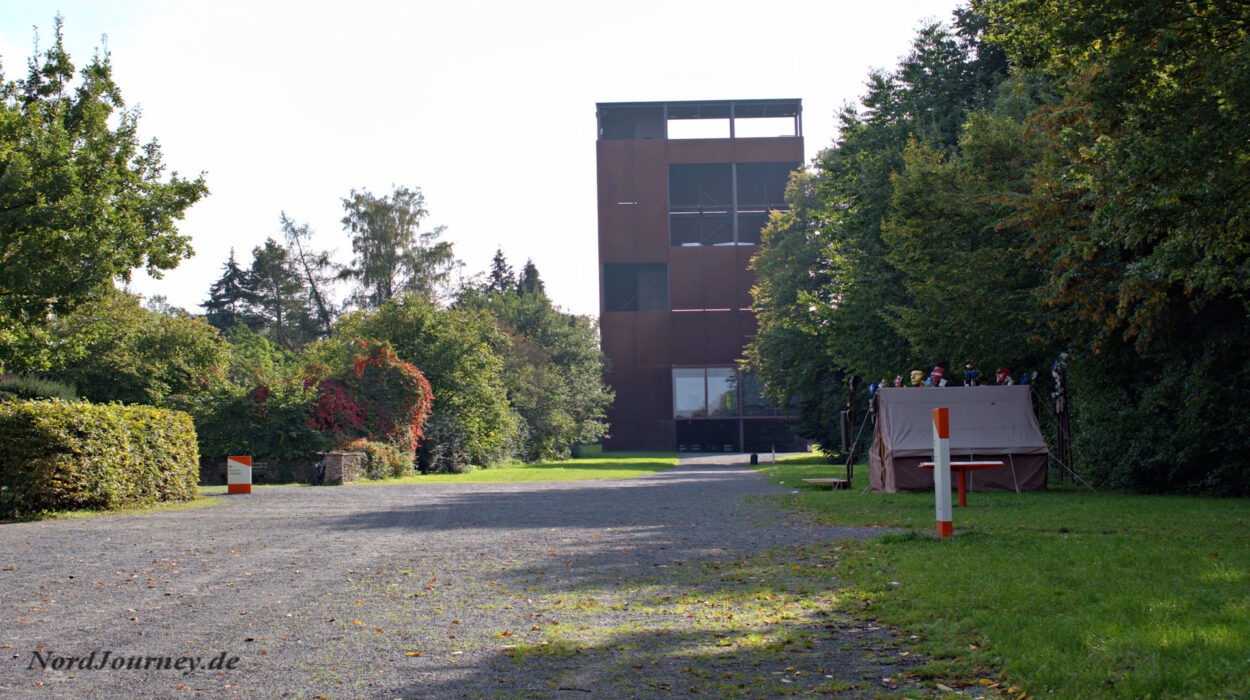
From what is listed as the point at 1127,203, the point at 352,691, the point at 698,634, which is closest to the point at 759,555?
the point at 698,634

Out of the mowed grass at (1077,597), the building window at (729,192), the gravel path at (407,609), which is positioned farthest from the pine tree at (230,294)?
the mowed grass at (1077,597)

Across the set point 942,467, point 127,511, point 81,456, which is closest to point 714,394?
point 127,511

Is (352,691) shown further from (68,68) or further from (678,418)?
(678,418)

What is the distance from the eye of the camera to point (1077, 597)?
5.99 m

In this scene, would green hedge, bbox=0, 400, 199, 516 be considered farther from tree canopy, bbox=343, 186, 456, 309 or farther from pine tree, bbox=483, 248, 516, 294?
pine tree, bbox=483, 248, 516, 294

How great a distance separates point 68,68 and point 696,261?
44.7 meters

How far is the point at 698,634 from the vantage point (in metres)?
5.54

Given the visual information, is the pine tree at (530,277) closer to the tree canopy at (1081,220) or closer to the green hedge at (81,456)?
the tree canopy at (1081,220)

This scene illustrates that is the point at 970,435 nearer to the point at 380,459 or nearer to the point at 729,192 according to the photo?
the point at 380,459

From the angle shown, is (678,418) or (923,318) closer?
(923,318)

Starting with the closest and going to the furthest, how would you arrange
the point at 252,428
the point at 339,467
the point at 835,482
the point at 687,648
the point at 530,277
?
1. the point at 687,648
2. the point at 835,482
3. the point at 339,467
4. the point at 252,428
5. the point at 530,277

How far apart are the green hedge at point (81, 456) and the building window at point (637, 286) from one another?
4779 centimetres

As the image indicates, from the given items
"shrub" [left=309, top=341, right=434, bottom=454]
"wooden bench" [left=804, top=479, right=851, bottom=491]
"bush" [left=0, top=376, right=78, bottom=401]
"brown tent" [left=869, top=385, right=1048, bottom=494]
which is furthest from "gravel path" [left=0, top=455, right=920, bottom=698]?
"bush" [left=0, top=376, right=78, bottom=401]

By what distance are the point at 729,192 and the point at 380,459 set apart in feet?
137
